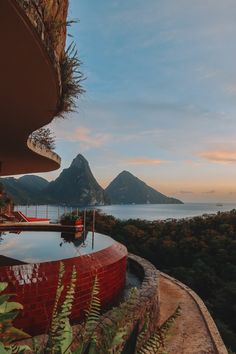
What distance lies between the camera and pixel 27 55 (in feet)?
17.3

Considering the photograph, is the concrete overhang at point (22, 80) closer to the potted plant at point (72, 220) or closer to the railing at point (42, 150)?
the railing at point (42, 150)

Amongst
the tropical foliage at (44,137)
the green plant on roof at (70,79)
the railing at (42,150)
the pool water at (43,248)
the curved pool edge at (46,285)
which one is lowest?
the curved pool edge at (46,285)

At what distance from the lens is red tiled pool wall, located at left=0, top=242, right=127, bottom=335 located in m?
6.00

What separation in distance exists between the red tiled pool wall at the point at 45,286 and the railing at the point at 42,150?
5981mm

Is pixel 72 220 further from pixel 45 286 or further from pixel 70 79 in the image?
pixel 45 286

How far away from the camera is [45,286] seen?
6363mm

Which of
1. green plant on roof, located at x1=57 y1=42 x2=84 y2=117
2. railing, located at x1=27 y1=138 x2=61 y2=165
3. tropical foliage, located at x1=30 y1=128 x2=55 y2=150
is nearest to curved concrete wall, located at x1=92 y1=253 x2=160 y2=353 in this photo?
railing, located at x1=27 y1=138 x2=61 y2=165

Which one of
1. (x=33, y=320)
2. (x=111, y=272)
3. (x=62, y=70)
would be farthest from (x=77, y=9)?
(x=33, y=320)

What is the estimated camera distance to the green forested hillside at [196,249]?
1565 cm

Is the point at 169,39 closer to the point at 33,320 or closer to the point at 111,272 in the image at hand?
the point at 111,272

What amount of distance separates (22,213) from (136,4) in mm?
15669

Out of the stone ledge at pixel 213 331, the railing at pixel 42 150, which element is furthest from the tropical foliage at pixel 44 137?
the stone ledge at pixel 213 331

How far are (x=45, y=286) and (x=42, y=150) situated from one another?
8162mm

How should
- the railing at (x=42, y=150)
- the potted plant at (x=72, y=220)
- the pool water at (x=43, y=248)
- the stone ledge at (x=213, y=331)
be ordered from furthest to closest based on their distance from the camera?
the potted plant at (x=72, y=220), the railing at (x=42, y=150), the pool water at (x=43, y=248), the stone ledge at (x=213, y=331)
